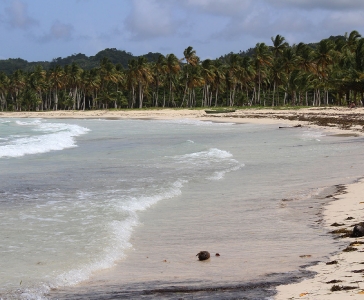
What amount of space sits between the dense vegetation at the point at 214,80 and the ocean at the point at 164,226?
49573 mm

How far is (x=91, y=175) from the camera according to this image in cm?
1454

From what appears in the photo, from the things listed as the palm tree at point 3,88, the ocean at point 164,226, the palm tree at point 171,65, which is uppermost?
the palm tree at point 171,65

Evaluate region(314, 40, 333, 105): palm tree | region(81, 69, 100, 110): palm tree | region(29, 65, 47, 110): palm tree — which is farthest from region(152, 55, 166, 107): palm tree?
region(29, 65, 47, 110): palm tree

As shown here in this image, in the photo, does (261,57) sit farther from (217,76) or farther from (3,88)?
(3,88)

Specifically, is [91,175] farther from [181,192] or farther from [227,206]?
[227,206]

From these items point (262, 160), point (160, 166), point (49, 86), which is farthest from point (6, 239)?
point (49, 86)

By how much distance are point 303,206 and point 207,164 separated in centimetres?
727

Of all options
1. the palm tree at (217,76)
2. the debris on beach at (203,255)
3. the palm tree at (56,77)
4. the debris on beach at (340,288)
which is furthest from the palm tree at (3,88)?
the debris on beach at (340,288)

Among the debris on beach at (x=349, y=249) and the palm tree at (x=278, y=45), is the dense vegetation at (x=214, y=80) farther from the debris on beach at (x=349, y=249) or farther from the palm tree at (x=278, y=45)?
the debris on beach at (x=349, y=249)

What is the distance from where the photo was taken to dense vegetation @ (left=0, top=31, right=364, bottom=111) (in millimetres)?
74750

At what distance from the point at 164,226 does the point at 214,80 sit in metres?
82.4

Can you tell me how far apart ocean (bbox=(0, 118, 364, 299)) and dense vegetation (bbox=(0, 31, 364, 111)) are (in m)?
49.6

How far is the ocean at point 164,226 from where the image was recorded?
5645 millimetres

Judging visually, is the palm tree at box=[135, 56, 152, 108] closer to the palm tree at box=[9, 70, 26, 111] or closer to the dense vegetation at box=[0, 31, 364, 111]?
the dense vegetation at box=[0, 31, 364, 111]
